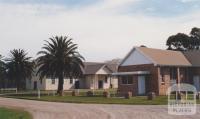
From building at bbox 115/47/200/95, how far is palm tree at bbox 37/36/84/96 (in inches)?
259

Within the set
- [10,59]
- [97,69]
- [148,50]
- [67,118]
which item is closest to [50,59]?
[148,50]

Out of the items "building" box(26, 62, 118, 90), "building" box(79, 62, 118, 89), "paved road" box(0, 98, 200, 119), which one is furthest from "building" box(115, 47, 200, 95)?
"building" box(26, 62, 118, 90)

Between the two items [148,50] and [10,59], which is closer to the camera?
[148,50]

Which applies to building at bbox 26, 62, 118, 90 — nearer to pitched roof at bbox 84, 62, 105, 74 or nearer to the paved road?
pitched roof at bbox 84, 62, 105, 74

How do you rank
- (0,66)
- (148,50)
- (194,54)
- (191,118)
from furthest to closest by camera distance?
(0,66), (194,54), (148,50), (191,118)

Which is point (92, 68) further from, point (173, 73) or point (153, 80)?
point (153, 80)

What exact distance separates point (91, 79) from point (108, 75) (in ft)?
12.3

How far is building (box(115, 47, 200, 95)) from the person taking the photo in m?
53.1

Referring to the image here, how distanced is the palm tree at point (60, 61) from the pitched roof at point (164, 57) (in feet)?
32.5

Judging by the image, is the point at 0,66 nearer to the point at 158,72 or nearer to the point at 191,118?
the point at 158,72

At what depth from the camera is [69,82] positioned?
3391 inches

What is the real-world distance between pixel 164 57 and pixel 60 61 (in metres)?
14.1

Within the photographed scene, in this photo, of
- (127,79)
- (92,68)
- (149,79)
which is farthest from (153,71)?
(92,68)

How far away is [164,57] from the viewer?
5634cm
